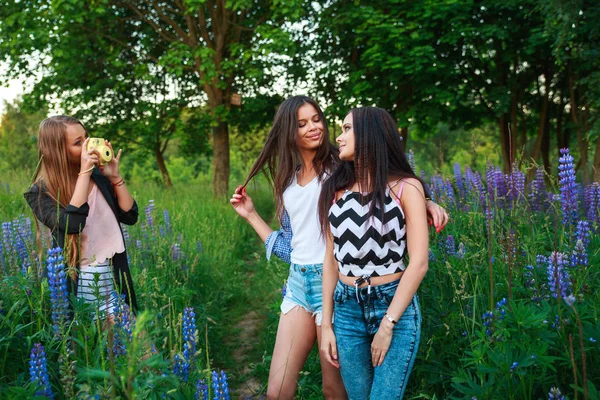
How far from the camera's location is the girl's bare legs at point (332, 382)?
259 cm

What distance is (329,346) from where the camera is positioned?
2.36m

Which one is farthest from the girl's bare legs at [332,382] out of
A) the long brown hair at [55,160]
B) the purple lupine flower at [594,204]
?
the purple lupine flower at [594,204]

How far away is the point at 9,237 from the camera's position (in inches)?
145

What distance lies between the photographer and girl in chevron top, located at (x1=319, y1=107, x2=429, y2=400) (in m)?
2.15

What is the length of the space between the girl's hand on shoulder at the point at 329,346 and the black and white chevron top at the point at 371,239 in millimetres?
293

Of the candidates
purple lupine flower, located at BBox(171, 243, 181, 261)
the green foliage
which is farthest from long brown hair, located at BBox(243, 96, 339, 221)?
the green foliage

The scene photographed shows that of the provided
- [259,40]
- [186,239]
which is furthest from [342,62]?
[186,239]

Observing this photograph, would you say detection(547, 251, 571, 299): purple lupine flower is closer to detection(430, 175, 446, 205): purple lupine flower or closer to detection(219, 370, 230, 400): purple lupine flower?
detection(219, 370, 230, 400): purple lupine flower

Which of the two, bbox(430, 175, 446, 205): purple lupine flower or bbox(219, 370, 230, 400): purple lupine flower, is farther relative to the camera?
bbox(430, 175, 446, 205): purple lupine flower

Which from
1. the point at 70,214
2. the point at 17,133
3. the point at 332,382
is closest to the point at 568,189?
the point at 332,382

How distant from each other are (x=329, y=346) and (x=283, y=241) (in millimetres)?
823

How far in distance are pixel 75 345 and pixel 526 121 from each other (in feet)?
43.2

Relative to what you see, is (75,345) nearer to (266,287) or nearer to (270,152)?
(270,152)

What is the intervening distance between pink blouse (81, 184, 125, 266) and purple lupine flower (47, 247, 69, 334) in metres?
0.61
